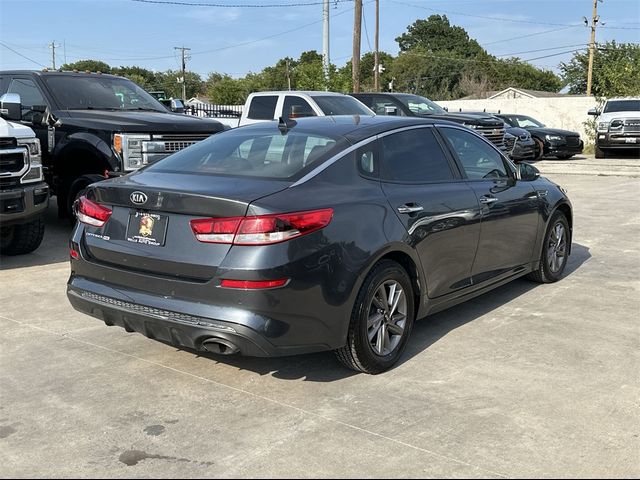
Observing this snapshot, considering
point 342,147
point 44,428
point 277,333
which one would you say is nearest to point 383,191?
point 342,147

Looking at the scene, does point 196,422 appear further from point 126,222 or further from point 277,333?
point 126,222

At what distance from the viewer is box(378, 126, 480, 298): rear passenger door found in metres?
4.54

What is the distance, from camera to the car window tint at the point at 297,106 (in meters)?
12.2

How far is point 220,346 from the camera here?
375cm

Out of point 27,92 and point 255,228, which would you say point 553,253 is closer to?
point 255,228

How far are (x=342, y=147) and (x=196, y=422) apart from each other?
1.92 metres

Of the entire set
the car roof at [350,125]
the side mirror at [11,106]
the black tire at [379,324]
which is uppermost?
the side mirror at [11,106]

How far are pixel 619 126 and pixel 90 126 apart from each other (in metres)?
19.2

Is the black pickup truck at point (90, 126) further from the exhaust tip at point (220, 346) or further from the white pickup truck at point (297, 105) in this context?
the exhaust tip at point (220, 346)

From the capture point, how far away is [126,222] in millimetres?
4109

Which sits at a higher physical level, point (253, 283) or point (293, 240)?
point (293, 240)

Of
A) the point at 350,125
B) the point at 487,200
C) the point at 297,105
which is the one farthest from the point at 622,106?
the point at 350,125

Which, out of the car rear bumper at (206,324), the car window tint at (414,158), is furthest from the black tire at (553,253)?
the car rear bumper at (206,324)

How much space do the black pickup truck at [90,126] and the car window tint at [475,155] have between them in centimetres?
398
